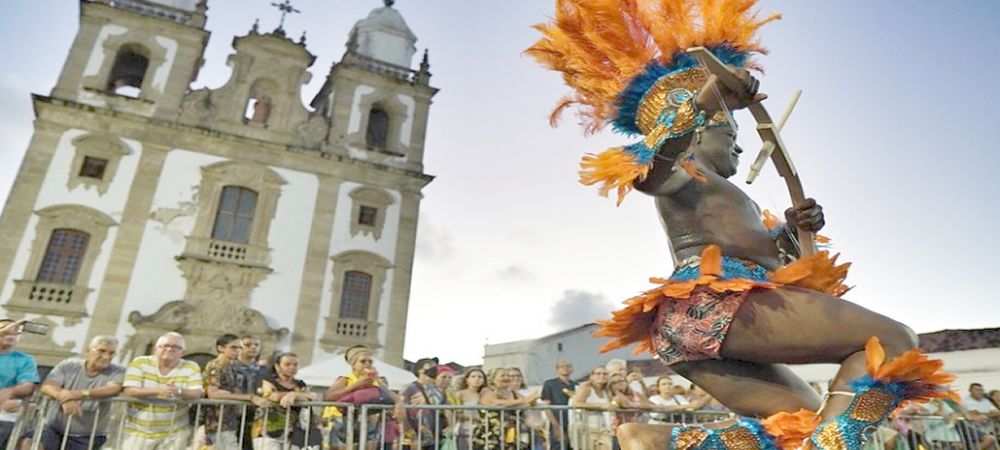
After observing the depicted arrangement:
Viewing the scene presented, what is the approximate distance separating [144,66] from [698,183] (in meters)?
22.3

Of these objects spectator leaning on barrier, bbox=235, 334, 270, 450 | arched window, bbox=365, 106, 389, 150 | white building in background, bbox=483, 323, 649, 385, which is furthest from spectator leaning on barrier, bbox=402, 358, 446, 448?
white building in background, bbox=483, 323, 649, 385

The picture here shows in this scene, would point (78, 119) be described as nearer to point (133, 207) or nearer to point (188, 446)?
point (133, 207)

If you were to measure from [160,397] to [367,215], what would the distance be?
14366 mm

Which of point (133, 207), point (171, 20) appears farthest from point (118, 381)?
point (171, 20)

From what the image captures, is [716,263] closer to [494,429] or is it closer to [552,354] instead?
[494,429]

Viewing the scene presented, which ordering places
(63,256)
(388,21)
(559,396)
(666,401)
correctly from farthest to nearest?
(388,21) → (63,256) → (666,401) → (559,396)

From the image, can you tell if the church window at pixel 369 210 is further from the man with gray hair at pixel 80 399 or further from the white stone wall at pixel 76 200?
the man with gray hair at pixel 80 399

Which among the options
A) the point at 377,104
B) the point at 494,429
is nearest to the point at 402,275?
the point at 377,104

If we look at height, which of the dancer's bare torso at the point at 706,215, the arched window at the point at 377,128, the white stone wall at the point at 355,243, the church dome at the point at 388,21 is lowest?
the dancer's bare torso at the point at 706,215

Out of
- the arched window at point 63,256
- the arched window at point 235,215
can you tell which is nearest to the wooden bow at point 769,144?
the arched window at point 235,215

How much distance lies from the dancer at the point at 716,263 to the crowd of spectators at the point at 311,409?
2918 mm

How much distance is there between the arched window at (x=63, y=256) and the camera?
49.3ft

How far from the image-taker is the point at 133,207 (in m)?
16.3

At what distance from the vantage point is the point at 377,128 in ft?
70.9
